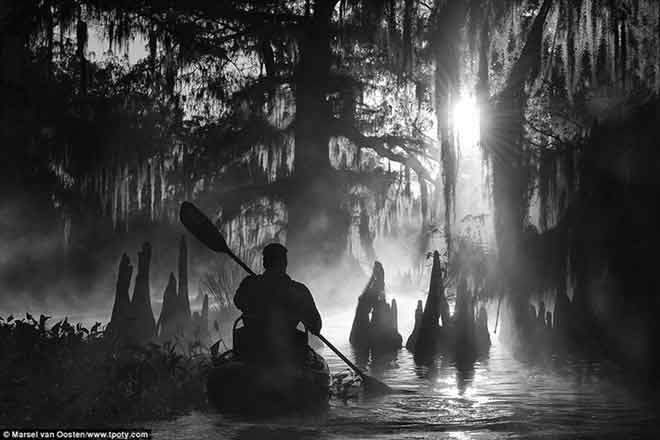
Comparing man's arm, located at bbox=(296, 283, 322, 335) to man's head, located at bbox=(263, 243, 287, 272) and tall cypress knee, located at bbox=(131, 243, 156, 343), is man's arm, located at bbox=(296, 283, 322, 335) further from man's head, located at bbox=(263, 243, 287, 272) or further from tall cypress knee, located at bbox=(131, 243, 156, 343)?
tall cypress knee, located at bbox=(131, 243, 156, 343)

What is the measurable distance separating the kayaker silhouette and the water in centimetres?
82

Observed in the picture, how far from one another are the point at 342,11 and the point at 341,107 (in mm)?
7033

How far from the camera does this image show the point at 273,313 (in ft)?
33.1

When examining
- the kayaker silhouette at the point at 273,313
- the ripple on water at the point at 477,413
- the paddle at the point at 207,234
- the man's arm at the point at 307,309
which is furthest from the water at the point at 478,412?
the man's arm at the point at 307,309

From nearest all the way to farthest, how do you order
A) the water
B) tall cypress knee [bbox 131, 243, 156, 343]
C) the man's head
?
the water < the man's head < tall cypress knee [bbox 131, 243, 156, 343]

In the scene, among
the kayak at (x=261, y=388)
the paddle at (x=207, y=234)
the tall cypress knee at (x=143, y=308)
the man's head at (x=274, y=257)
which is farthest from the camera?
the tall cypress knee at (x=143, y=308)

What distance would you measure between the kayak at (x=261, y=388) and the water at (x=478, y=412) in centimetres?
23

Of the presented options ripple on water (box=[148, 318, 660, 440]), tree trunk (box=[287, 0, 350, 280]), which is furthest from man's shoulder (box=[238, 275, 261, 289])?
tree trunk (box=[287, 0, 350, 280])

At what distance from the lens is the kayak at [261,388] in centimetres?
968

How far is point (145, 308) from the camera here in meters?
16.5

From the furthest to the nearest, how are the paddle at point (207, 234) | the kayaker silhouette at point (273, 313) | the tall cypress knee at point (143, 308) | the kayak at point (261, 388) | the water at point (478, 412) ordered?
1. the tall cypress knee at point (143, 308)
2. the paddle at point (207, 234)
3. the kayaker silhouette at point (273, 313)
4. the kayak at point (261, 388)
5. the water at point (478, 412)

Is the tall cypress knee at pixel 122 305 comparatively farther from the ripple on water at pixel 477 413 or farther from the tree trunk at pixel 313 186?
the tree trunk at pixel 313 186

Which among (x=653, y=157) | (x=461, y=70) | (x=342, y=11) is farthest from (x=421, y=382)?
(x=342, y=11)

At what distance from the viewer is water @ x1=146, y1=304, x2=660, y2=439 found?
28.5ft
